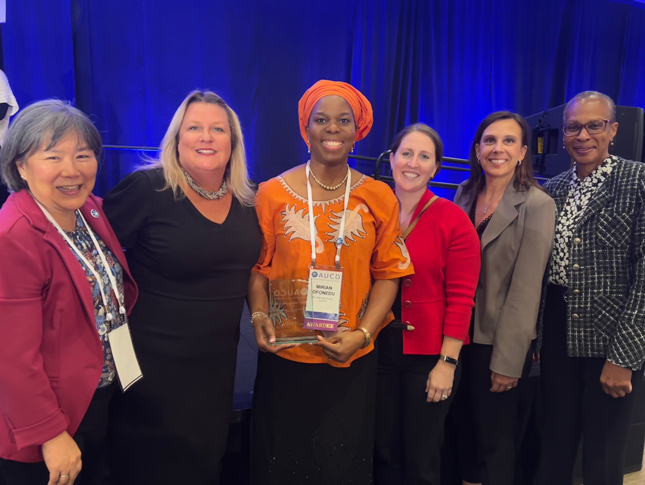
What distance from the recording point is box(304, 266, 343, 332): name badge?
56.0 inches

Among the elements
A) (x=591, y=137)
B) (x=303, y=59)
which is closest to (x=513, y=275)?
(x=591, y=137)

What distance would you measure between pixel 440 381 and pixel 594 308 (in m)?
0.71

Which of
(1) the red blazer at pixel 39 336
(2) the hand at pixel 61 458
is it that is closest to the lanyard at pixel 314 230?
(1) the red blazer at pixel 39 336

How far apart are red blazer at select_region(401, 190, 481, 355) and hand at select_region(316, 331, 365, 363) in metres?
0.30

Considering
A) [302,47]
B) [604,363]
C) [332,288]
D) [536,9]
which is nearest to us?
[332,288]

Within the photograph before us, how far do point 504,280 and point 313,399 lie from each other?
95 cm

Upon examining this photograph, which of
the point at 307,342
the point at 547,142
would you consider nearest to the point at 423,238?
the point at 307,342

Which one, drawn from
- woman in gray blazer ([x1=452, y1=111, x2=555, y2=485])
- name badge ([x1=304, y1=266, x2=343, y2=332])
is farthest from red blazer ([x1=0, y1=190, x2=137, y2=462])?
woman in gray blazer ([x1=452, y1=111, x2=555, y2=485])

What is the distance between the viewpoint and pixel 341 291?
150 centimetres

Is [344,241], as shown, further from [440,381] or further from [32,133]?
[32,133]

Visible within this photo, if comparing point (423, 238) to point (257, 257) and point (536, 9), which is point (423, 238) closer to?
point (257, 257)

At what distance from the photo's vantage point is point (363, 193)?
62.5 inches

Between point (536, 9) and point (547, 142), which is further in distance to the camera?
point (536, 9)

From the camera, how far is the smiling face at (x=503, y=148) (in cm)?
185
